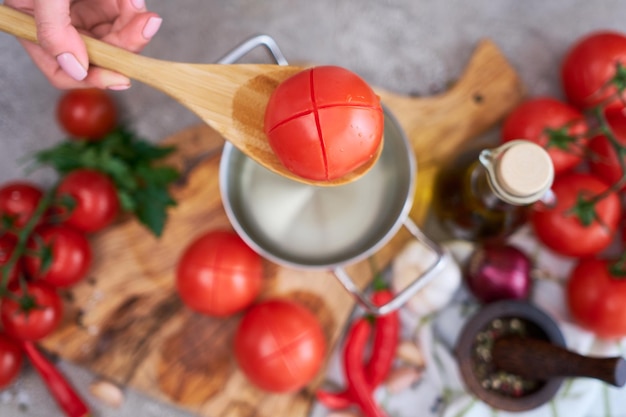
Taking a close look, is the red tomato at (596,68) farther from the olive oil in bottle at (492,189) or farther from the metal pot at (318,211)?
the metal pot at (318,211)

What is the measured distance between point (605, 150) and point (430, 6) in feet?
1.42

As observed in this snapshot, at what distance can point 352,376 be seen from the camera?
0.96 m

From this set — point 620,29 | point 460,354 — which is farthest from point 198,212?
point 620,29

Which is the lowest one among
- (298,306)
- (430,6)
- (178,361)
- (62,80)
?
(178,361)

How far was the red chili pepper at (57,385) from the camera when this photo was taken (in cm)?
99

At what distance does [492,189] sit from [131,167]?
62cm

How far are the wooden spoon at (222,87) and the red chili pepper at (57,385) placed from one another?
0.54 meters

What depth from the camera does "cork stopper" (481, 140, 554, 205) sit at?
0.72 meters

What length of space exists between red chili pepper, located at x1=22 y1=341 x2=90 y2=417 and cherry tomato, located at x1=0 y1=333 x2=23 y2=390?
16mm

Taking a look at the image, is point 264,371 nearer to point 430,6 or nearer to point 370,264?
point 370,264

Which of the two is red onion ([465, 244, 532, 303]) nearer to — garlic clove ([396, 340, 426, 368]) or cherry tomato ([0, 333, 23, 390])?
garlic clove ([396, 340, 426, 368])

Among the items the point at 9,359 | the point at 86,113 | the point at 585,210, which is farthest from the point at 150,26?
the point at 585,210

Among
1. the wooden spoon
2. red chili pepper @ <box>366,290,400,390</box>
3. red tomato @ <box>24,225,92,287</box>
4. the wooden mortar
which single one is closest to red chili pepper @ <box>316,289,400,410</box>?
red chili pepper @ <box>366,290,400,390</box>

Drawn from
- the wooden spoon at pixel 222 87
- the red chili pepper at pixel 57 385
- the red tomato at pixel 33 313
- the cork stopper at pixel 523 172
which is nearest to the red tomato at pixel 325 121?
the wooden spoon at pixel 222 87
